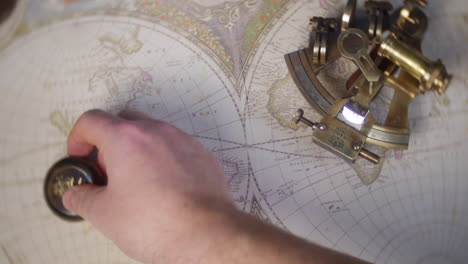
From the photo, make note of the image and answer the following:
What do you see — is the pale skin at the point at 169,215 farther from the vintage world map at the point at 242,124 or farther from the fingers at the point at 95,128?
the vintage world map at the point at 242,124

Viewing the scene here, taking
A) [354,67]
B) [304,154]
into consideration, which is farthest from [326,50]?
[304,154]

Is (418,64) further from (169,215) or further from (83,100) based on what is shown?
(83,100)

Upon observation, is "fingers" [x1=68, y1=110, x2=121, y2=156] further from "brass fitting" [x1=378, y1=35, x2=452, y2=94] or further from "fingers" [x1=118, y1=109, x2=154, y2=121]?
"brass fitting" [x1=378, y1=35, x2=452, y2=94]

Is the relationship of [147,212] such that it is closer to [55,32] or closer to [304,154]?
[304,154]

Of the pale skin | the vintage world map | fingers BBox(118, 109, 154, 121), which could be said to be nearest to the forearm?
the pale skin

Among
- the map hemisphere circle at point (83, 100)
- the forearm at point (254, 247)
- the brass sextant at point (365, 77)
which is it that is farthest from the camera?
the map hemisphere circle at point (83, 100)

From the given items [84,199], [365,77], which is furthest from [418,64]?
[84,199]

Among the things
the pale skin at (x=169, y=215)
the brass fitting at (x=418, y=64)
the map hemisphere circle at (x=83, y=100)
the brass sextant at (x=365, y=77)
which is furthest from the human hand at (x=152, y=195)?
the brass fitting at (x=418, y=64)
